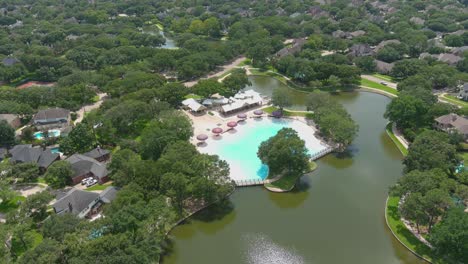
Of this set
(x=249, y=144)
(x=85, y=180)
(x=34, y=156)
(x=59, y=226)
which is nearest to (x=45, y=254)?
(x=59, y=226)

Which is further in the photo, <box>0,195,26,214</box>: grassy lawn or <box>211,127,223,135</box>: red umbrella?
<box>211,127,223,135</box>: red umbrella

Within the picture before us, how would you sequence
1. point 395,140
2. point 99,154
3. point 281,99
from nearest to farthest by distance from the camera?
1. point 99,154
2. point 395,140
3. point 281,99

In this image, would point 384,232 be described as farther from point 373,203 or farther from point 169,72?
point 169,72

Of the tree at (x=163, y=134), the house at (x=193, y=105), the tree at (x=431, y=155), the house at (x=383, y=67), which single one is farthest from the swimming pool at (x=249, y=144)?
the house at (x=383, y=67)

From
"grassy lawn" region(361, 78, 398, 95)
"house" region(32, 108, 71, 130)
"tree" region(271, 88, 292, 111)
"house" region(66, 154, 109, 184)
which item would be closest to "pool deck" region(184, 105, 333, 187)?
"tree" region(271, 88, 292, 111)

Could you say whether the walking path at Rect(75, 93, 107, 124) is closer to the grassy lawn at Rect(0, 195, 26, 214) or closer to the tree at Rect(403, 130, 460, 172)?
the grassy lawn at Rect(0, 195, 26, 214)

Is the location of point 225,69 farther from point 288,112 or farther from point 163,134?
point 163,134
